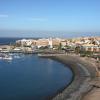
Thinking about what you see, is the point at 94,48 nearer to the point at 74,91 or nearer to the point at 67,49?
the point at 67,49

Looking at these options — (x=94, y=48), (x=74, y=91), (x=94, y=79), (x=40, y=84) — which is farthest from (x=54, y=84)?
(x=94, y=48)

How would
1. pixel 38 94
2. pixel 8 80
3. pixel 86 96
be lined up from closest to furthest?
pixel 86 96 < pixel 38 94 < pixel 8 80

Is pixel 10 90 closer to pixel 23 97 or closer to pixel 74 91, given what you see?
pixel 23 97

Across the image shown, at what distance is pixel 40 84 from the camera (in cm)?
2753

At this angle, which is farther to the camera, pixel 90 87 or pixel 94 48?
pixel 94 48

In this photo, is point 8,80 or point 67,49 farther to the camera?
point 67,49

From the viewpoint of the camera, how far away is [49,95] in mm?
22531

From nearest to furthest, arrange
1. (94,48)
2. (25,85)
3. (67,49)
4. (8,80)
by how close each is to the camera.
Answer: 1. (25,85)
2. (8,80)
3. (94,48)
4. (67,49)

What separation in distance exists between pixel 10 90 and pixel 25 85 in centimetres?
251

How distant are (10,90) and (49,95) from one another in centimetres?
360

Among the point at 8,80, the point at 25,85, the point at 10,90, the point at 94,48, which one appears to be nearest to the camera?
the point at 10,90

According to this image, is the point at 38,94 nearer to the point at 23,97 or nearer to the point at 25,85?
the point at 23,97

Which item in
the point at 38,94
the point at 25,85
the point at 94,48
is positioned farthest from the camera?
the point at 94,48

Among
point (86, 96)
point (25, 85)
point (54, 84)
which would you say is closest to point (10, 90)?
point (25, 85)
